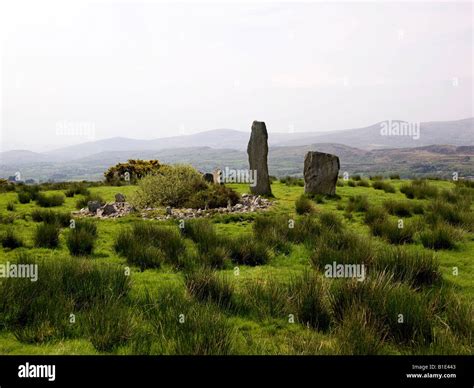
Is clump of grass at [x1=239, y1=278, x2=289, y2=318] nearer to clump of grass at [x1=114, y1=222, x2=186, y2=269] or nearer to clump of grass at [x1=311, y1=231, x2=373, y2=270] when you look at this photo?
clump of grass at [x1=311, y1=231, x2=373, y2=270]

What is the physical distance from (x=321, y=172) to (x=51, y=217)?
377 inches

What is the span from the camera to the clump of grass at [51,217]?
11.8 metres

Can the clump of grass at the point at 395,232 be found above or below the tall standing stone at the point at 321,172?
below

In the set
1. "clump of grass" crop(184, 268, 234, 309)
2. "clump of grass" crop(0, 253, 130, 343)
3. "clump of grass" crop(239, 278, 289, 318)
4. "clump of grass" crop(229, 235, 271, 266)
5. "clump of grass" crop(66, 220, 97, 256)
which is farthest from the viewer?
"clump of grass" crop(66, 220, 97, 256)

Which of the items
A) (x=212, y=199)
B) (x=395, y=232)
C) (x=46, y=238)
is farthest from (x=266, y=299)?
(x=212, y=199)

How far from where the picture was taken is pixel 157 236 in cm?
943

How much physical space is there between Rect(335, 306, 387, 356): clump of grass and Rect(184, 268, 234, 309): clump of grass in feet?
5.34

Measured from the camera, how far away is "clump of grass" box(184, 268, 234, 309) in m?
6.01

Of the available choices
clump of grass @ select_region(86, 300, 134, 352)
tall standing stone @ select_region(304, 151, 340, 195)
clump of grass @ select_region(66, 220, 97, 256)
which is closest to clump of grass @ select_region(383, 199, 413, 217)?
tall standing stone @ select_region(304, 151, 340, 195)

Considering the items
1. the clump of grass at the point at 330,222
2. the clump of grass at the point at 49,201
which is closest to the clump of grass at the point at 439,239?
the clump of grass at the point at 330,222

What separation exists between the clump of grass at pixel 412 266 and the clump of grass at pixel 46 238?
676 cm

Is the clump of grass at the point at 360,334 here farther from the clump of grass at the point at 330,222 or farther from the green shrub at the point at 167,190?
the green shrub at the point at 167,190

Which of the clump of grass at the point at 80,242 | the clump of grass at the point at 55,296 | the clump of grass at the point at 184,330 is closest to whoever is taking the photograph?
the clump of grass at the point at 184,330
